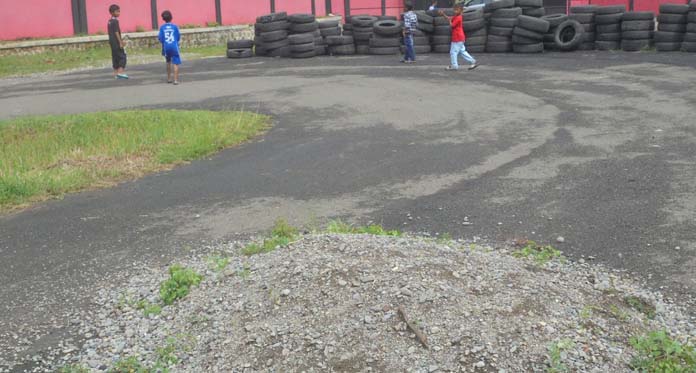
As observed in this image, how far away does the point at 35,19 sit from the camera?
2655 cm

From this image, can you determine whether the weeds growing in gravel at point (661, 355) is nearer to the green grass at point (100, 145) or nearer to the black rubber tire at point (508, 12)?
the green grass at point (100, 145)

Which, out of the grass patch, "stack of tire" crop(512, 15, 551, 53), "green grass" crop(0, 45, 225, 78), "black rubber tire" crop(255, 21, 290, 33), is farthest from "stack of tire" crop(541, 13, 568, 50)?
the grass patch

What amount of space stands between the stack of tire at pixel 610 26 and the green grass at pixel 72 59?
11.6m

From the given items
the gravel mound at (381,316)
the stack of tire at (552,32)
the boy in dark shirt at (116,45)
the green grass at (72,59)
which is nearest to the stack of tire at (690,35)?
the stack of tire at (552,32)

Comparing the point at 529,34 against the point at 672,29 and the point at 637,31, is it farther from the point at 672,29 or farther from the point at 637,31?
the point at 672,29

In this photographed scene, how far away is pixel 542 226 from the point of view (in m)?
7.24

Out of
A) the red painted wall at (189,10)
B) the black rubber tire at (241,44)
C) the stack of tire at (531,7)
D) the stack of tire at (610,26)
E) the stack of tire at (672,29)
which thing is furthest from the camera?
the red painted wall at (189,10)

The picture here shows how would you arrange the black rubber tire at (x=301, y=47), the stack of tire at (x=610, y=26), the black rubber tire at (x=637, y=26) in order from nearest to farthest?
the black rubber tire at (x=637, y=26) < the stack of tire at (x=610, y=26) < the black rubber tire at (x=301, y=47)

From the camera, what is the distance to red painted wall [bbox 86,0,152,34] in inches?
1115

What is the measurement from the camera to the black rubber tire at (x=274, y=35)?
2445 centimetres

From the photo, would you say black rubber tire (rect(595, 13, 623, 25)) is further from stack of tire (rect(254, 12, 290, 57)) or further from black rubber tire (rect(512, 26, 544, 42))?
stack of tire (rect(254, 12, 290, 57))

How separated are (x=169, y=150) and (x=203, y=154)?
0.46m

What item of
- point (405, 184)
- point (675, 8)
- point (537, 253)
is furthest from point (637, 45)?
point (537, 253)

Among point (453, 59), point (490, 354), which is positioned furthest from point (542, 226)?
point (453, 59)
